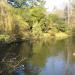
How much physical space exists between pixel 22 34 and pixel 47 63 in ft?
38.6

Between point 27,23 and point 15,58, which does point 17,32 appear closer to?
point 27,23

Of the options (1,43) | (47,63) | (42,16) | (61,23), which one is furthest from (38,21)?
(47,63)

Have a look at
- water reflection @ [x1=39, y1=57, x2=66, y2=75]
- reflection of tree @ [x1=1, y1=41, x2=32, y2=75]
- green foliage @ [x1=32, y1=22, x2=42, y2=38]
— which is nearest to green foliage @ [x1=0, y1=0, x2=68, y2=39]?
green foliage @ [x1=32, y1=22, x2=42, y2=38]

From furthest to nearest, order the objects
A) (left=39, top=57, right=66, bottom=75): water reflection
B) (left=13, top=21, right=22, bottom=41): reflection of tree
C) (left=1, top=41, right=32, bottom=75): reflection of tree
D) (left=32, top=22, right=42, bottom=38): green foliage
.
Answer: (left=32, top=22, right=42, bottom=38): green foliage < (left=13, top=21, right=22, bottom=41): reflection of tree < (left=39, top=57, right=66, bottom=75): water reflection < (left=1, top=41, right=32, bottom=75): reflection of tree

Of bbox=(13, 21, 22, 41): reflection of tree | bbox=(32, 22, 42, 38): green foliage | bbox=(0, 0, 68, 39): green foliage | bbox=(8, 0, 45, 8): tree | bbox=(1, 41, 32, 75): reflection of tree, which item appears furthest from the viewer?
bbox=(8, 0, 45, 8): tree

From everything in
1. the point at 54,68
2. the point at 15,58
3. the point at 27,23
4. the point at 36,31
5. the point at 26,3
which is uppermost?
the point at 26,3

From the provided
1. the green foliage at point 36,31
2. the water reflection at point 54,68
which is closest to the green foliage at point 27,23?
the green foliage at point 36,31

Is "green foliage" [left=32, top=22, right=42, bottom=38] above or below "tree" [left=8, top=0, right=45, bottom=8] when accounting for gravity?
below

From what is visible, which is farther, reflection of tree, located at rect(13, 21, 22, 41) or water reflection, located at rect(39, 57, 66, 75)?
reflection of tree, located at rect(13, 21, 22, 41)

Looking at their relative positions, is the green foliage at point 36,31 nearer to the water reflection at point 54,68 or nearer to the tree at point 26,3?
the tree at point 26,3

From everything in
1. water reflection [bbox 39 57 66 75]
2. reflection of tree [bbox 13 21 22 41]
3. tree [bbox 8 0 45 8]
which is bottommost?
water reflection [bbox 39 57 66 75]

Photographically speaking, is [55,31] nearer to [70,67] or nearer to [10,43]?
[10,43]

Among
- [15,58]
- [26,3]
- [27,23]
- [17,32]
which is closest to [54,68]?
[15,58]

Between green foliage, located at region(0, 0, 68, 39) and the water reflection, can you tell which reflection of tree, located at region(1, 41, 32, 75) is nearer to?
the water reflection
